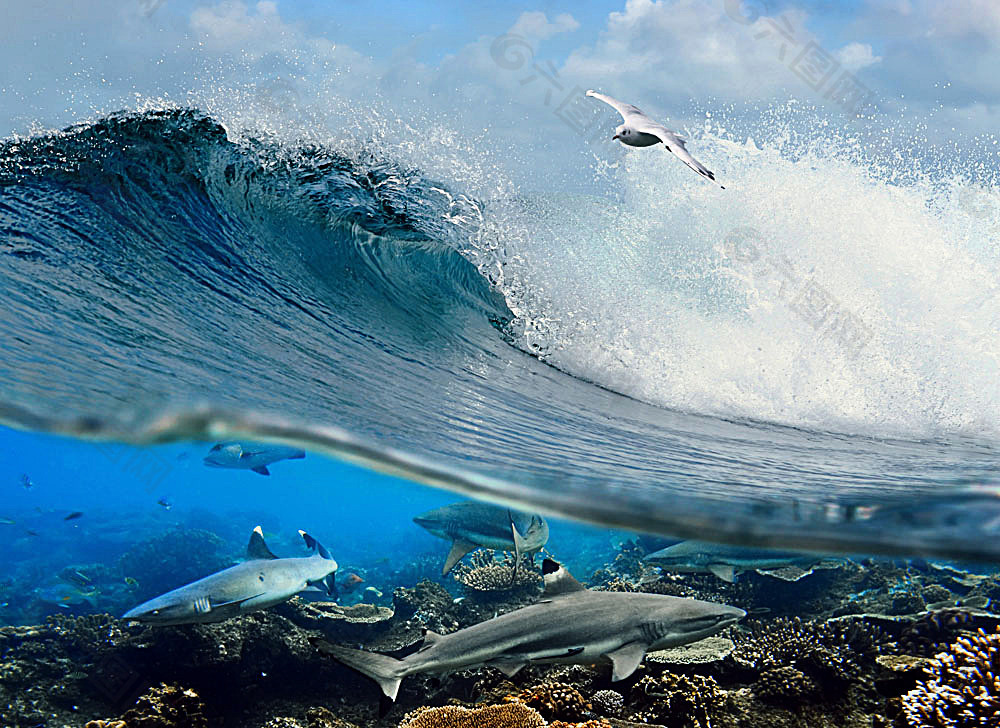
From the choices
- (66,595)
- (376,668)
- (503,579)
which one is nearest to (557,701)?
(376,668)

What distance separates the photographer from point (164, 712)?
5.41 m

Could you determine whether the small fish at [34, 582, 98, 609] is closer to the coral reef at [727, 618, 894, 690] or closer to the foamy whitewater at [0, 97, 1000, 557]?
the foamy whitewater at [0, 97, 1000, 557]

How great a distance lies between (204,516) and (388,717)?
35.1m

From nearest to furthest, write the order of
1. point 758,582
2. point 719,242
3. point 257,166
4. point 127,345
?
1. point 127,345
2. point 257,166
3. point 719,242
4. point 758,582

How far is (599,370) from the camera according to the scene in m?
7.21

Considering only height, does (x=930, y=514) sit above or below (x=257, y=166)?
below

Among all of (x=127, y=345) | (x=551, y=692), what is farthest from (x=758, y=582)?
(x=127, y=345)

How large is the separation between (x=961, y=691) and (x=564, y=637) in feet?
10.5

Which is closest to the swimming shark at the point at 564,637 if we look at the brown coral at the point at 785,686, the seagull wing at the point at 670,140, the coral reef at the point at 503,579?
the brown coral at the point at 785,686

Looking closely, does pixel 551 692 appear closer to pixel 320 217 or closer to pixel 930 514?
pixel 930 514

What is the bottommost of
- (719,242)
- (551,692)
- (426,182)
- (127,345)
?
(551,692)

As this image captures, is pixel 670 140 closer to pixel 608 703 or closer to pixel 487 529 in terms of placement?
pixel 608 703
